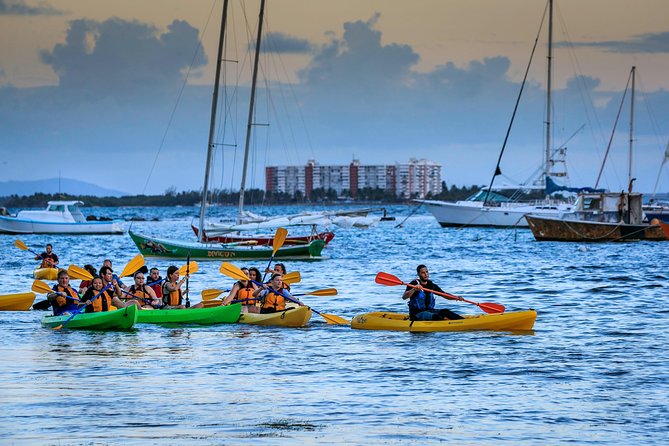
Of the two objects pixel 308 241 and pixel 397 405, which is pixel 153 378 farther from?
pixel 308 241

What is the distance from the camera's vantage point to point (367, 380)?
17.4 metres

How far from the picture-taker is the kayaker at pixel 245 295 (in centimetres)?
2430

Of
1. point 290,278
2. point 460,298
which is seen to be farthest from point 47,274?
point 460,298

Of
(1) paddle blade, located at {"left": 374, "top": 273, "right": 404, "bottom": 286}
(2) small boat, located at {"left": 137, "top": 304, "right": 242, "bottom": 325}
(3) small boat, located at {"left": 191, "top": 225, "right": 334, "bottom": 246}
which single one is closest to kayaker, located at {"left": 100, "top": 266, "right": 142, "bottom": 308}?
(2) small boat, located at {"left": 137, "top": 304, "right": 242, "bottom": 325}

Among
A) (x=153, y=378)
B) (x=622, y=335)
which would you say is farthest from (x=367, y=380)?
(x=622, y=335)

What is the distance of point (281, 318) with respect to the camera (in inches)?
942

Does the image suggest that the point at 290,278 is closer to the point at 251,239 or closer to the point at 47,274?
the point at 47,274

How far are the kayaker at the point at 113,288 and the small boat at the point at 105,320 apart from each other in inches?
11.9

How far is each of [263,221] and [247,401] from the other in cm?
3567

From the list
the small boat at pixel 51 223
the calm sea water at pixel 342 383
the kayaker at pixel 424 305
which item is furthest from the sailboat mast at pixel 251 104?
the small boat at pixel 51 223

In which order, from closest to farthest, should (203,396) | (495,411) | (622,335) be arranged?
(495,411), (203,396), (622,335)

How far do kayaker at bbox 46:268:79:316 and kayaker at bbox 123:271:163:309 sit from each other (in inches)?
49.1

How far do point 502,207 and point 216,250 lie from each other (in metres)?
41.2

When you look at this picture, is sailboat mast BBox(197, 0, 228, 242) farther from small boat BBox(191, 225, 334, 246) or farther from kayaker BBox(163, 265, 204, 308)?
kayaker BBox(163, 265, 204, 308)
